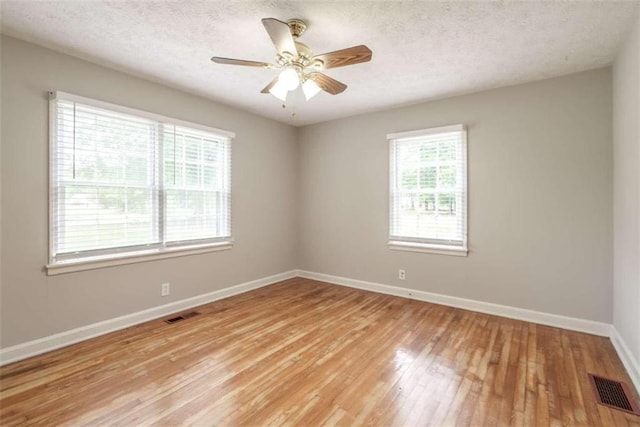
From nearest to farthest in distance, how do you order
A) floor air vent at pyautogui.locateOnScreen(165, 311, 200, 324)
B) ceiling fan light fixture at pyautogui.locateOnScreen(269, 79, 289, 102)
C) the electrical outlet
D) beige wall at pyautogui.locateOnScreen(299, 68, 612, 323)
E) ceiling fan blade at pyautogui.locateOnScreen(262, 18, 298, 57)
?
ceiling fan blade at pyautogui.locateOnScreen(262, 18, 298, 57) → ceiling fan light fixture at pyautogui.locateOnScreen(269, 79, 289, 102) → beige wall at pyautogui.locateOnScreen(299, 68, 612, 323) → floor air vent at pyautogui.locateOnScreen(165, 311, 200, 324) → the electrical outlet

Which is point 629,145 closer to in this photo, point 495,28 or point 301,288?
point 495,28

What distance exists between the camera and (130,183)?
3135mm

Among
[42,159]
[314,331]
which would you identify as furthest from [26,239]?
[314,331]

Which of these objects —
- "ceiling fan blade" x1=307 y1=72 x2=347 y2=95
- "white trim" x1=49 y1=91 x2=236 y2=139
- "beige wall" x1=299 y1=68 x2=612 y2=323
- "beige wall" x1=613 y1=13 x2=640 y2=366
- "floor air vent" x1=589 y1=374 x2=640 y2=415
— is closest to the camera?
"floor air vent" x1=589 y1=374 x2=640 y2=415

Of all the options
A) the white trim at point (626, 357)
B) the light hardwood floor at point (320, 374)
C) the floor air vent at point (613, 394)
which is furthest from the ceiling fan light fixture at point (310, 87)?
the white trim at point (626, 357)

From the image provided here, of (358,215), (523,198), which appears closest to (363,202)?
(358,215)

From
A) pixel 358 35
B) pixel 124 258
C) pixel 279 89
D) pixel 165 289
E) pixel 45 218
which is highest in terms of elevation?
pixel 358 35

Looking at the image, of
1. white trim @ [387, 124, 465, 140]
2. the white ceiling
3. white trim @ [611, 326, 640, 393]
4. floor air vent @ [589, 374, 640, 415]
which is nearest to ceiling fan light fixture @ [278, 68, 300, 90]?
the white ceiling

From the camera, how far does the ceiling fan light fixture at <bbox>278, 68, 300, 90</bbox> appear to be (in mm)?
2264

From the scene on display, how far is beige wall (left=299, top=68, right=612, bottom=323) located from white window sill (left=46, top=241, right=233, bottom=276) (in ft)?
7.54

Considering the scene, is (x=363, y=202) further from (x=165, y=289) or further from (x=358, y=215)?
(x=165, y=289)

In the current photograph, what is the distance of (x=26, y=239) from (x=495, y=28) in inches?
163

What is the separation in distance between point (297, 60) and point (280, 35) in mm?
388

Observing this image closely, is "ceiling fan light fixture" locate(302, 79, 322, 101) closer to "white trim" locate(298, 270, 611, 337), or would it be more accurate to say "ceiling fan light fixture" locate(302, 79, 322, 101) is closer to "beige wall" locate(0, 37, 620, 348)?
"beige wall" locate(0, 37, 620, 348)
